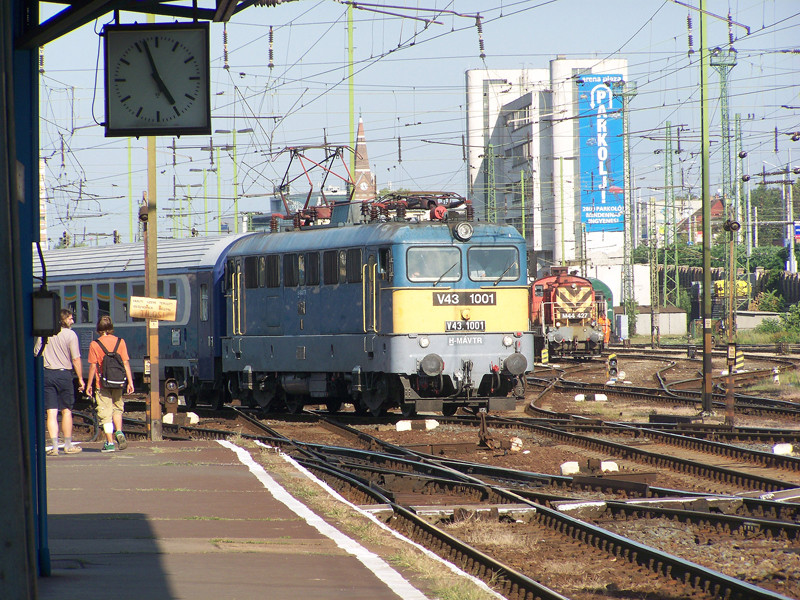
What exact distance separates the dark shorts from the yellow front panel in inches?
238

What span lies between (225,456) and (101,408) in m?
1.85

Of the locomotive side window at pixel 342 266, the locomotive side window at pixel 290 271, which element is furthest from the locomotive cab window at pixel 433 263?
the locomotive side window at pixel 290 271

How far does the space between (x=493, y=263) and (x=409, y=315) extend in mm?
1939

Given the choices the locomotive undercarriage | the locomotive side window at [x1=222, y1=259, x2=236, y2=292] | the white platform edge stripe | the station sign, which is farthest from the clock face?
the locomotive side window at [x1=222, y1=259, x2=236, y2=292]

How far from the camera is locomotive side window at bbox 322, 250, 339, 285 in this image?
19875mm

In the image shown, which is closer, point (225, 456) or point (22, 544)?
point (22, 544)

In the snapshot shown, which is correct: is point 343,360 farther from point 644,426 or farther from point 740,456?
point 740,456

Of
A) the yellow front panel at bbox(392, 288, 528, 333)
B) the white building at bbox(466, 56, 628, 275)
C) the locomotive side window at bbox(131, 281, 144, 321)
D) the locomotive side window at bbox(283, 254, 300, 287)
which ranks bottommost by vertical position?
the yellow front panel at bbox(392, 288, 528, 333)

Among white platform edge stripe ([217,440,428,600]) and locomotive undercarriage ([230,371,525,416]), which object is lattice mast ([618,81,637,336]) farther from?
white platform edge stripe ([217,440,428,600])

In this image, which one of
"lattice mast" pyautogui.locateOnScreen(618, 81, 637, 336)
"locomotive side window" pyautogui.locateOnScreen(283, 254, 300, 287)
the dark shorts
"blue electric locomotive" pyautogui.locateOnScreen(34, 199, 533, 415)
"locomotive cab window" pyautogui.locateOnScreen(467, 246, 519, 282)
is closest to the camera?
the dark shorts

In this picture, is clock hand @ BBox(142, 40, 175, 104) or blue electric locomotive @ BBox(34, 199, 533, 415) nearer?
clock hand @ BBox(142, 40, 175, 104)

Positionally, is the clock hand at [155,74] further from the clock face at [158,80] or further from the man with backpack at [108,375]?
the man with backpack at [108,375]

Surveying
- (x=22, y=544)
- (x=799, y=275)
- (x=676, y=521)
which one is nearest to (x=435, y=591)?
(x=22, y=544)

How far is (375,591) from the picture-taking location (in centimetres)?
657
